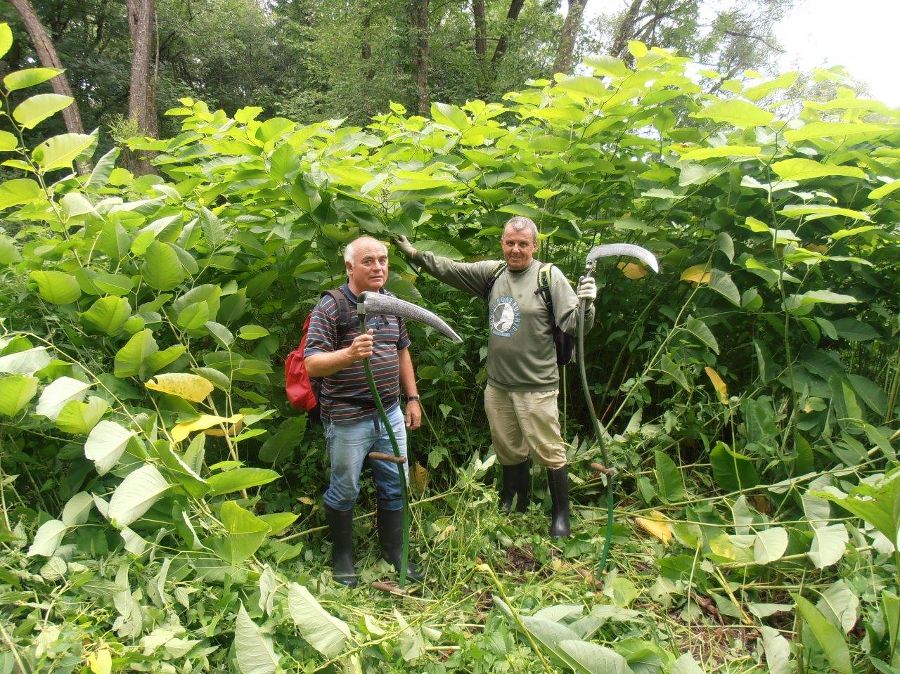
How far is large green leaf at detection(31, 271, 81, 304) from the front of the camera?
1816mm

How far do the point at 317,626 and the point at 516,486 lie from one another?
138 centimetres

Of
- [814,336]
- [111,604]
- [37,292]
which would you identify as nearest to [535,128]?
[814,336]

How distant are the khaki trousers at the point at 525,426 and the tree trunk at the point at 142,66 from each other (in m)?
8.41

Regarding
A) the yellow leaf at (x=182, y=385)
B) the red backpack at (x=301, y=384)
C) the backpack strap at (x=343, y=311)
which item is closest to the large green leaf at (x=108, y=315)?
the yellow leaf at (x=182, y=385)

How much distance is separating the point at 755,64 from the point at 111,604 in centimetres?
1946

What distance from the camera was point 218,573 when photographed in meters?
1.58

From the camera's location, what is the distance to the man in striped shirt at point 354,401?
2.01 m

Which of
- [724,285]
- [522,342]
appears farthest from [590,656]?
[724,285]

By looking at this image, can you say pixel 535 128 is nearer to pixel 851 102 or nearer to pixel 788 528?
pixel 851 102

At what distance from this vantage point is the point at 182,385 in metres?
1.86

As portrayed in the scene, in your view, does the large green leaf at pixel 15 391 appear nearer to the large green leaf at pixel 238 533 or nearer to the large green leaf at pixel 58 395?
the large green leaf at pixel 58 395

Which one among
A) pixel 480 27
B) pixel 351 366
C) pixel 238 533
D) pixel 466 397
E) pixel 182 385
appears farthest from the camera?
pixel 480 27

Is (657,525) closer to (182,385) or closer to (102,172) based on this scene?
(182,385)

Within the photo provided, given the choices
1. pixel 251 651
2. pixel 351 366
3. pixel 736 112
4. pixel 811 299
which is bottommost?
pixel 251 651
